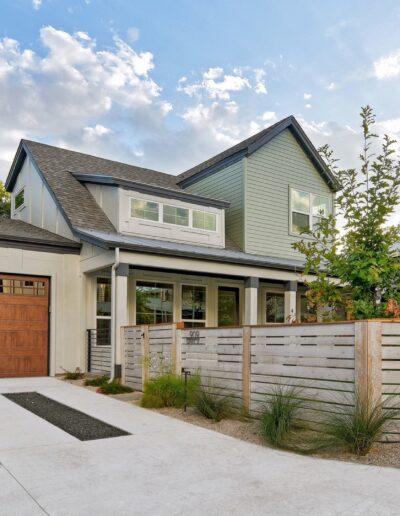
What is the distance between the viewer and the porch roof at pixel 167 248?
11.0m

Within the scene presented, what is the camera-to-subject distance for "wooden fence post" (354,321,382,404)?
5.32 metres

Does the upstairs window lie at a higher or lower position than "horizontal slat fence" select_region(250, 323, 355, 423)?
higher

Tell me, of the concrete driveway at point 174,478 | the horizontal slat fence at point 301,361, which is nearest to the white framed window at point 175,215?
the horizontal slat fence at point 301,361

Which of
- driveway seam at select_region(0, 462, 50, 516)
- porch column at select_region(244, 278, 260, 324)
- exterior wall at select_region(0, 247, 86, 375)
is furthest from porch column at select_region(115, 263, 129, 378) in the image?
driveway seam at select_region(0, 462, 50, 516)

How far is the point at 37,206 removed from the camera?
14.9 meters

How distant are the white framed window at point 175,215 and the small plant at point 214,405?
768 centimetres

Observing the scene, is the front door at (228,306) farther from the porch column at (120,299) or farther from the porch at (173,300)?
the porch column at (120,299)

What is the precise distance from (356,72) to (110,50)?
7877 mm

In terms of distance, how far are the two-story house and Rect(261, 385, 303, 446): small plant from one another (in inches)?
176

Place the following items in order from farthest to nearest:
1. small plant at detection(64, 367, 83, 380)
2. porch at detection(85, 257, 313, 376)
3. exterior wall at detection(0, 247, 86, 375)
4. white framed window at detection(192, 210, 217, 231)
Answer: white framed window at detection(192, 210, 217, 231) < exterior wall at detection(0, 247, 86, 375) < porch at detection(85, 257, 313, 376) < small plant at detection(64, 367, 83, 380)

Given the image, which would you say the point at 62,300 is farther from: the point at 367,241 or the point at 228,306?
the point at 367,241

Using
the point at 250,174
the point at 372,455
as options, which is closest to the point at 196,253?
the point at 250,174

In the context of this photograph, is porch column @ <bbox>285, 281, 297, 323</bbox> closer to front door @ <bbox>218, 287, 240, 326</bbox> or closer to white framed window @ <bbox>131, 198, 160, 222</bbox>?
front door @ <bbox>218, 287, 240, 326</bbox>

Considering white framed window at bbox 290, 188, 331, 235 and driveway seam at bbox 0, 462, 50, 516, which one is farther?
white framed window at bbox 290, 188, 331, 235
